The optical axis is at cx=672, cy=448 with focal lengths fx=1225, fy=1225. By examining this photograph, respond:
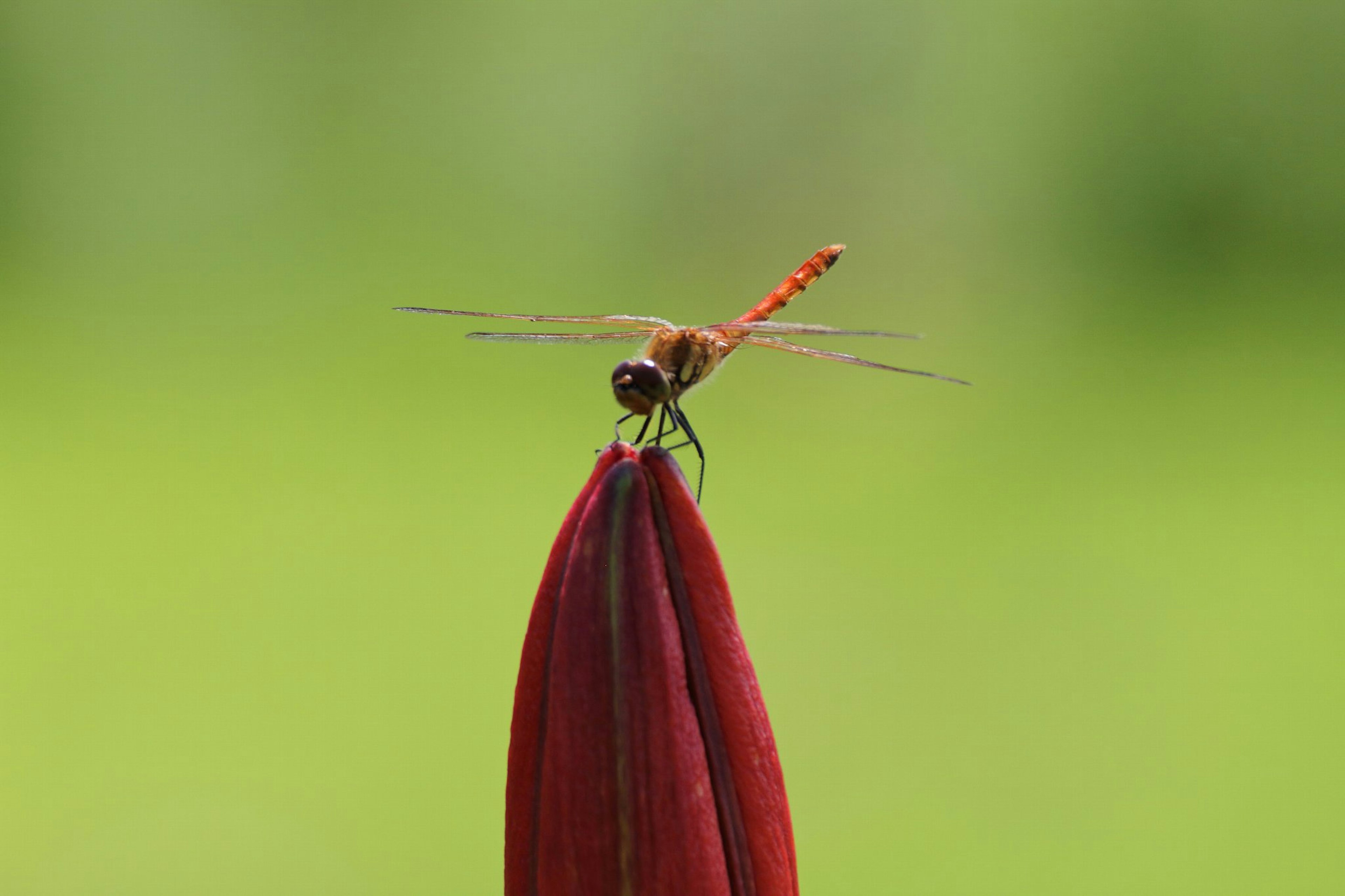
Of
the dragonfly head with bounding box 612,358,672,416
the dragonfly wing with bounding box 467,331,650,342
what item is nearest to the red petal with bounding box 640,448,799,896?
the dragonfly head with bounding box 612,358,672,416

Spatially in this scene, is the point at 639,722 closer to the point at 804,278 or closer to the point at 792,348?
the point at 792,348

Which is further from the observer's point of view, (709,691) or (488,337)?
(488,337)

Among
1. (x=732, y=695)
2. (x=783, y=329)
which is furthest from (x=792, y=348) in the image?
(x=732, y=695)

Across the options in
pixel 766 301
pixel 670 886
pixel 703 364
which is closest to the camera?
pixel 670 886

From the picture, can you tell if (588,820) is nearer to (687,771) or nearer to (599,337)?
(687,771)

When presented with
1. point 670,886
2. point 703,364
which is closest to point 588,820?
point 670,886

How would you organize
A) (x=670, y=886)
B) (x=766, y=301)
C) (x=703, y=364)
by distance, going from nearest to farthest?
(x=670, y=886), (x=703, y=364), (x=766, y=301)
